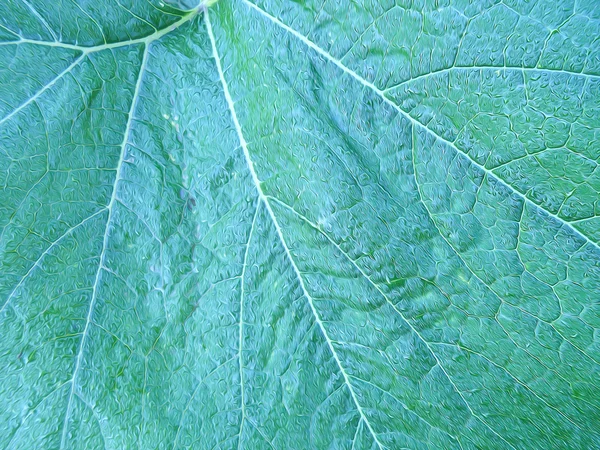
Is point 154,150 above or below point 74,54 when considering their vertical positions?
below

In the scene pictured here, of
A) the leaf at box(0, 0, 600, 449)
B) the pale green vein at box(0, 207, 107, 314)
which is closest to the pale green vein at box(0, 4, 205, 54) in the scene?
the leaf at box(0, 0, 600, 449)

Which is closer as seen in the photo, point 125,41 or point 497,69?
point 497,69

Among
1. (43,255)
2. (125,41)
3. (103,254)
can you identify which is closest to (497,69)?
(125,41)

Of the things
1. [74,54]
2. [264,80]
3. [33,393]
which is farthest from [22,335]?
[264,80]

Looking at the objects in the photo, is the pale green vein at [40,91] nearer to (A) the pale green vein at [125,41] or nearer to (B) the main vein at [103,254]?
(A) the pale green vein at [125,41]

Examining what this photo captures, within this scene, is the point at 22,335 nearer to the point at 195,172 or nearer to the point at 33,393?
the point at 33,393

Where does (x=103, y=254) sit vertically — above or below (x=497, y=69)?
below

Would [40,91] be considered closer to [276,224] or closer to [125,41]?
[125,41]

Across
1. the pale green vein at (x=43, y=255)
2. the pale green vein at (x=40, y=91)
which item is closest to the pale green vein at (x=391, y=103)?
the pale green vein at (x=40, y=91)

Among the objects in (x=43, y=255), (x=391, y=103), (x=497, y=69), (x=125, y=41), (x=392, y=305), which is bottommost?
(x=43, y=255)
